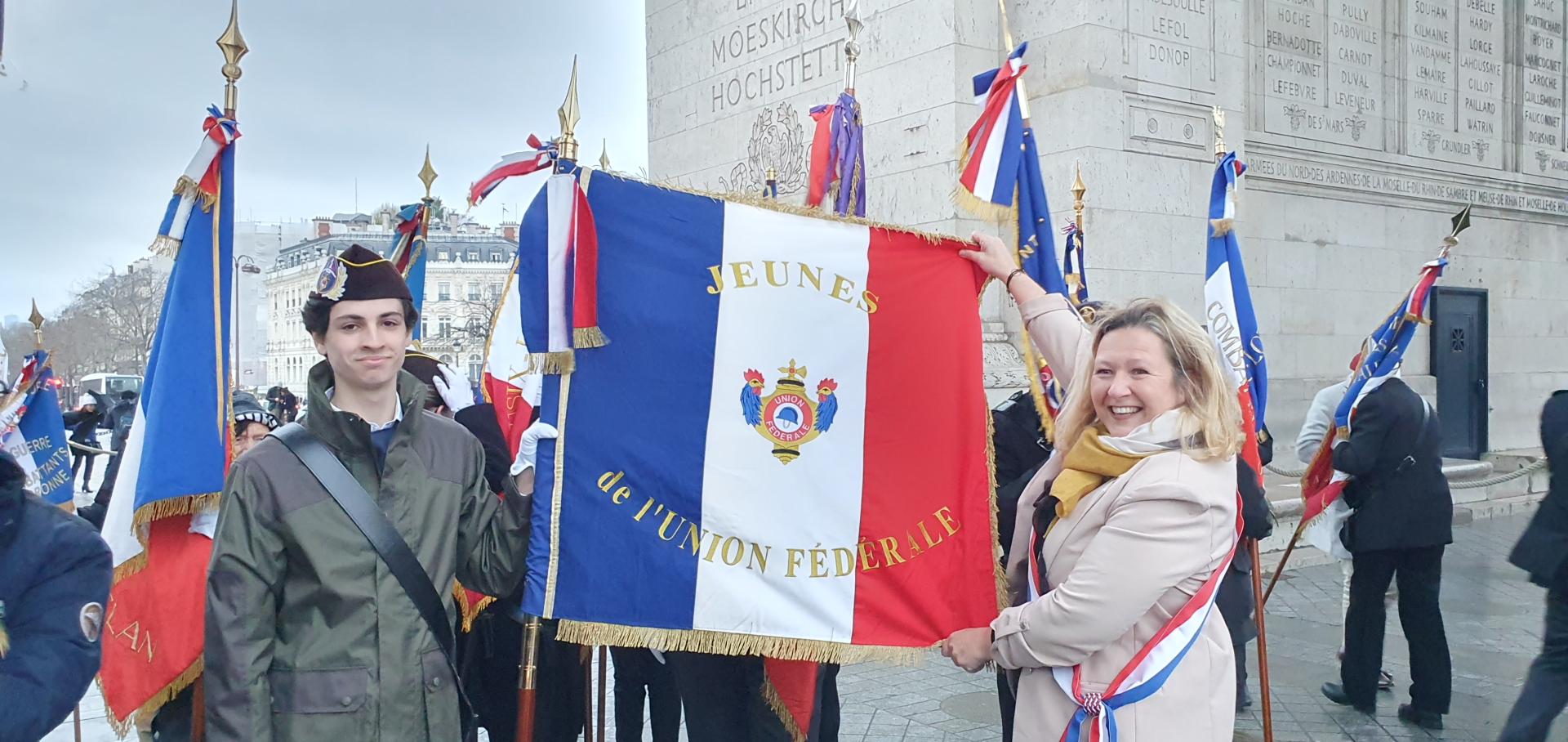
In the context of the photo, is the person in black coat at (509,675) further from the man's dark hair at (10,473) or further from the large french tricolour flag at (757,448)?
the man's dark hair at (10,473)

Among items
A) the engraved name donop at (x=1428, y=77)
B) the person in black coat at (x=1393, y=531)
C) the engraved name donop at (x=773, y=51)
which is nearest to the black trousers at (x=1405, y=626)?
the person in black coat at (x=1393, y=531)

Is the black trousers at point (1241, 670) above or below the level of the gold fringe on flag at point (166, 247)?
below

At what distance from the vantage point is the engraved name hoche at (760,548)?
314 cm

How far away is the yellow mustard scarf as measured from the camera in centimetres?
250

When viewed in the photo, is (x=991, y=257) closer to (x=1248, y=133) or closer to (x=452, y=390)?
(x=452, y=390)

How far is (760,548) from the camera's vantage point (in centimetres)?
319

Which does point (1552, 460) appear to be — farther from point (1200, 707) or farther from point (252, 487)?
point (252, 487)

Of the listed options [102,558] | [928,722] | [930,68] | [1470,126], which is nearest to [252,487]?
[102,558]

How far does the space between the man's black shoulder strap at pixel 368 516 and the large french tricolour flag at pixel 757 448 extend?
1.54 ft

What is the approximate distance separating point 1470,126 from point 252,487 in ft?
47.4

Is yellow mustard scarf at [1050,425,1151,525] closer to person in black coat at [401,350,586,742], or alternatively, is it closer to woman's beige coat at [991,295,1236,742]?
woman's beige coat at [991,295,1236,742]

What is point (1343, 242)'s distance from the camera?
1143cm

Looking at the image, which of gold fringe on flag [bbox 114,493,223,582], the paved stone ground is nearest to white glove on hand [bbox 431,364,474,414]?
gold fringe on flag [bbox 114,493,223,582]

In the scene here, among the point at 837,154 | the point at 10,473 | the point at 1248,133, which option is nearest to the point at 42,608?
the point at 10,473
